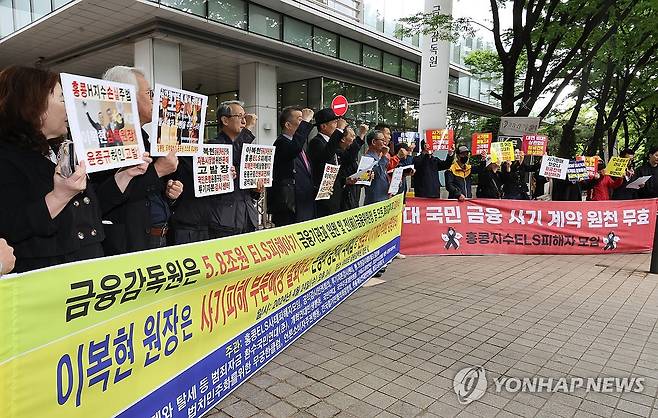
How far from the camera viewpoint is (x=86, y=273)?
1.70 metres

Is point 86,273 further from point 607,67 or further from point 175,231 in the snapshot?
point 607,67

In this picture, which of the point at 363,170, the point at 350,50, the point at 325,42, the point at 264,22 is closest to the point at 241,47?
the point at 264,22

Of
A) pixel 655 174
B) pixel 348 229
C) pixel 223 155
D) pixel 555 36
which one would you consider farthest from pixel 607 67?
pixel 223 155

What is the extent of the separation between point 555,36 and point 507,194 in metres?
4.33

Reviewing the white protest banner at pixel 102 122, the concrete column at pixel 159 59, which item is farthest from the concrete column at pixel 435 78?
the white protest banner at pixel 102 122

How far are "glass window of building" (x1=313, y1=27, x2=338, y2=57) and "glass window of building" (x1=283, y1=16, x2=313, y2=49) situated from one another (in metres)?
0.26

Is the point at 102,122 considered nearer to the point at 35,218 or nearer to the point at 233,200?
the point at 35,218

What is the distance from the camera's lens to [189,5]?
421 inches

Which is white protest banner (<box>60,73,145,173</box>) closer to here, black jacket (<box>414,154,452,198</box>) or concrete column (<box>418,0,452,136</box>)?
black jacket (<box>414,154,452,198</box>)

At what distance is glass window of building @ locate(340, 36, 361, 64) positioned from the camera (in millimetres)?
15336

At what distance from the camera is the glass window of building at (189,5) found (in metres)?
10.3

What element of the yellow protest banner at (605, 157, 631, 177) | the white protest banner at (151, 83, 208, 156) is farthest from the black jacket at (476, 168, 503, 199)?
the white protest banner at (151, 83, 208, 156)

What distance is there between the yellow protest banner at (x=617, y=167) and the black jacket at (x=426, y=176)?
4.15 m

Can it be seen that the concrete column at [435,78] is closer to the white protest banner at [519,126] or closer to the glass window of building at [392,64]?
the white protest banner at [519,126]
